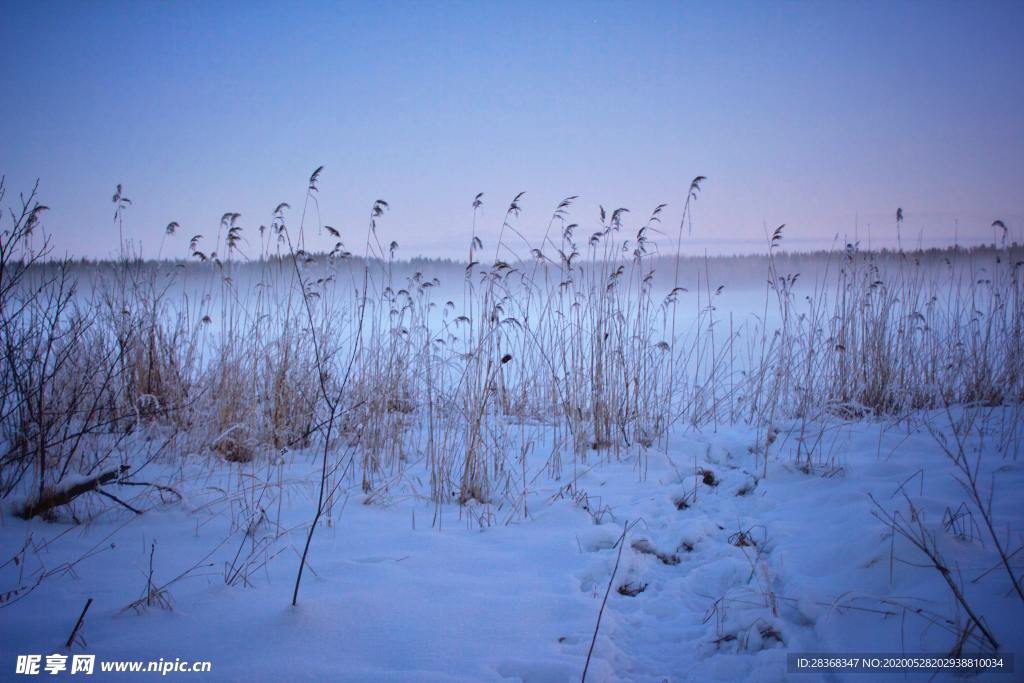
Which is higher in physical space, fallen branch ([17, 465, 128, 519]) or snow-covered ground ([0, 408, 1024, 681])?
fallen branch ([17, 465, 128, 519])

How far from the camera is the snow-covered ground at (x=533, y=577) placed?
4.50 feet

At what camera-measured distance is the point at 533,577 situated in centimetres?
188

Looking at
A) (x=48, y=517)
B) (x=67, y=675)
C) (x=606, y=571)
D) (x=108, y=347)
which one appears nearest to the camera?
(x=67, y=675)

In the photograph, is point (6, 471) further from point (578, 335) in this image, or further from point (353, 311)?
point (578, 335)

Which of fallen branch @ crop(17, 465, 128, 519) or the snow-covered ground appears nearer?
the snow-covered ground

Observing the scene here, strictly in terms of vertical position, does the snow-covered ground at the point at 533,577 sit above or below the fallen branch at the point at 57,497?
below

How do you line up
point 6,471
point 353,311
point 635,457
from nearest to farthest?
point 6,471 → point 635,457 → point 353,311

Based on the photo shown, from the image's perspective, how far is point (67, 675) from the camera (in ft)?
3.98

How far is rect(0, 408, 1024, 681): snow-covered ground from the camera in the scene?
4.50 feet

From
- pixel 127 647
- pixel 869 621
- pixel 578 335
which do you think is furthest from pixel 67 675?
pixel 578 335

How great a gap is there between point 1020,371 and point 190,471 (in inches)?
260

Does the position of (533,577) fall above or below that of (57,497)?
below

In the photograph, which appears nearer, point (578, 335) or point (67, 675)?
point (67, 675)

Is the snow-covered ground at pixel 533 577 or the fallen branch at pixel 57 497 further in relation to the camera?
the fallen branch at pixel 57 497
